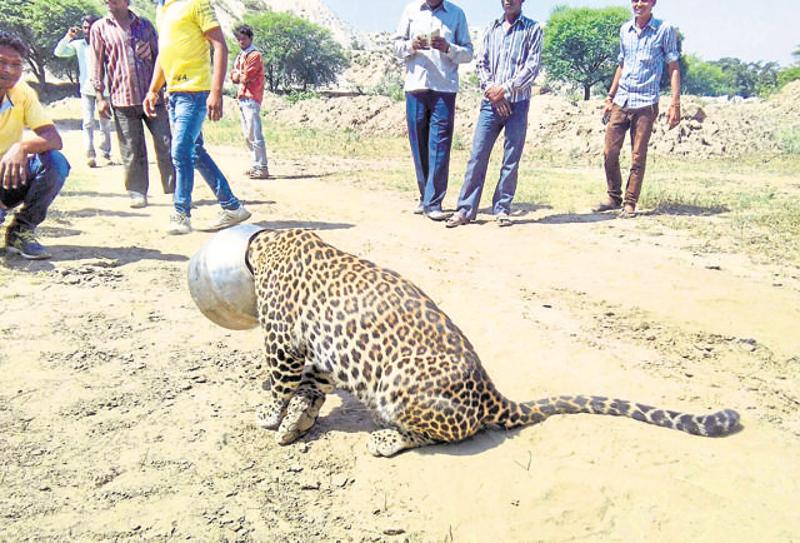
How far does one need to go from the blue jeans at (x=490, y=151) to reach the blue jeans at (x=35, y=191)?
15.0ft

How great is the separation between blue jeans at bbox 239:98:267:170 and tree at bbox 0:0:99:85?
3075 cm

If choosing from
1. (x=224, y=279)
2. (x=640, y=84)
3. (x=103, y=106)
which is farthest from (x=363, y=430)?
(x=640, y=84)

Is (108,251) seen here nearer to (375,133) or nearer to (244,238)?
(244,238)

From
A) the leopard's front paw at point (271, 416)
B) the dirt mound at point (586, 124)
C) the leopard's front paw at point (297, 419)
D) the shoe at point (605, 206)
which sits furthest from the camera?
the dirt mound at point (586, 124)

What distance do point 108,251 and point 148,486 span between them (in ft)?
13.4

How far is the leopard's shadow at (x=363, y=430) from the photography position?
3430 millimetres

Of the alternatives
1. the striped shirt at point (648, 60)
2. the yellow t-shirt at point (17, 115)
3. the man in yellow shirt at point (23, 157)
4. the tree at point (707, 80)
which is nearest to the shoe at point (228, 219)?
the man in yellow shirt at point (23, 157)

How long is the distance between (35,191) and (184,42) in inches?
83.1

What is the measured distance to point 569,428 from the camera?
360 centimetres

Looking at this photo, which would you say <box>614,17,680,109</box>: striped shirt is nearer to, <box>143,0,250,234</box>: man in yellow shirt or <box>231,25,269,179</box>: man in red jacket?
<box>143,0,250,234</box>: man in yellow shirt

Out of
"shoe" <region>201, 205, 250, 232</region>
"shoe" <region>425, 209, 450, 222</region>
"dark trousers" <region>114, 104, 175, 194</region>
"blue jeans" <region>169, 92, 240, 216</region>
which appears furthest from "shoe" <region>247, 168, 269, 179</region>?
"blue jeans" <region>169, 92, 240, 216</region>

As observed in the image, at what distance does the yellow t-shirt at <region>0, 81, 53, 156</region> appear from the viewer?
568cm

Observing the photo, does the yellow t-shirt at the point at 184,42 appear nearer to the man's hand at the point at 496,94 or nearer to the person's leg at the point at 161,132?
the person's leg at the point at 161,132

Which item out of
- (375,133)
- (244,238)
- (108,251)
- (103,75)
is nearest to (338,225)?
(108,251)
